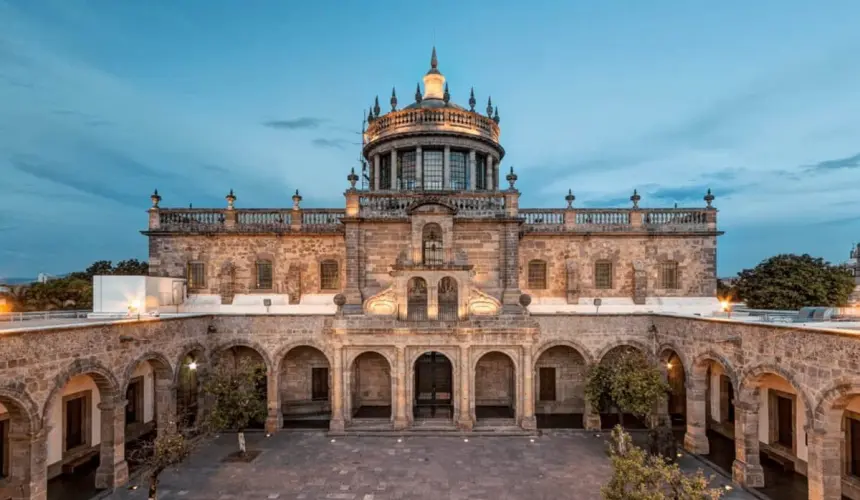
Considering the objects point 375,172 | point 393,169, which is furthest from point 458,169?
point 375,172

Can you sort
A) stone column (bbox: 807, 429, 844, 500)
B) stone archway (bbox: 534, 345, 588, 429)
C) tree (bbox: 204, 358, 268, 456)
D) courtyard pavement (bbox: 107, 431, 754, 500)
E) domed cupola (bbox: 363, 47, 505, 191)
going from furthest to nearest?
domed cupola (bbox: 363, 47, 505, 191), stone archway (bbox: 534, 345, 588, 429), tree (bbox: 204, 358, 268, 456), courtyard pavement (bbox: 107, 431, 754, 500), stone column (bbox: 807, 429, 844, 500)

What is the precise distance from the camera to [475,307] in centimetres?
2258

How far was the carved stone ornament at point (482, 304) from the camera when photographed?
2250 centimetres

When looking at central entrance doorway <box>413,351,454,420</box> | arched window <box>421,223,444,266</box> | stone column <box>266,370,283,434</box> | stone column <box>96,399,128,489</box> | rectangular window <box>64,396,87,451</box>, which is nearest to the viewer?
stone column <box>96,399,128,489</box>

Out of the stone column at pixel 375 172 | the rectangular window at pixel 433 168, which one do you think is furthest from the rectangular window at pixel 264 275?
the rectangular window at pixel 433 168

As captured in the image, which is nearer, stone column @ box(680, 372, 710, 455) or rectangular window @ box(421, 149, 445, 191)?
stone column @ box(680, 372, 710, 455)

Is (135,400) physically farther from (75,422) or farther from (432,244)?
(432,244)

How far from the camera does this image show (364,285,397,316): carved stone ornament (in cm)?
2259

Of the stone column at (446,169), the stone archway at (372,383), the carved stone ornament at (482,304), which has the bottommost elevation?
the stone archway at (372,383)

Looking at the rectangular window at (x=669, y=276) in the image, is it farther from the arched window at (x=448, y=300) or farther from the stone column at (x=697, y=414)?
the arched window at (x=448, y=300)

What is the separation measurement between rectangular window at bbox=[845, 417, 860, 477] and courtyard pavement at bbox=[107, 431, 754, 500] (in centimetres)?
386

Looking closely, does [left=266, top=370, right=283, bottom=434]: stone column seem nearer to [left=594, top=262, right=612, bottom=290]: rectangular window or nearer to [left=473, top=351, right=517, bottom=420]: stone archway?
[left=473, top=351, right=517, bottom=420]: stone archway

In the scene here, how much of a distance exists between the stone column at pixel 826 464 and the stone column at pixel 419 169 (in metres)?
22.7

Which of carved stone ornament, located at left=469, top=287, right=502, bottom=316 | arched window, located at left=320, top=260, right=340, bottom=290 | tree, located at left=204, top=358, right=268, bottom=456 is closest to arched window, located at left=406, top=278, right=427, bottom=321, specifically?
carved stone ornament, located at left=469, top=287, right=502, bottom=316
